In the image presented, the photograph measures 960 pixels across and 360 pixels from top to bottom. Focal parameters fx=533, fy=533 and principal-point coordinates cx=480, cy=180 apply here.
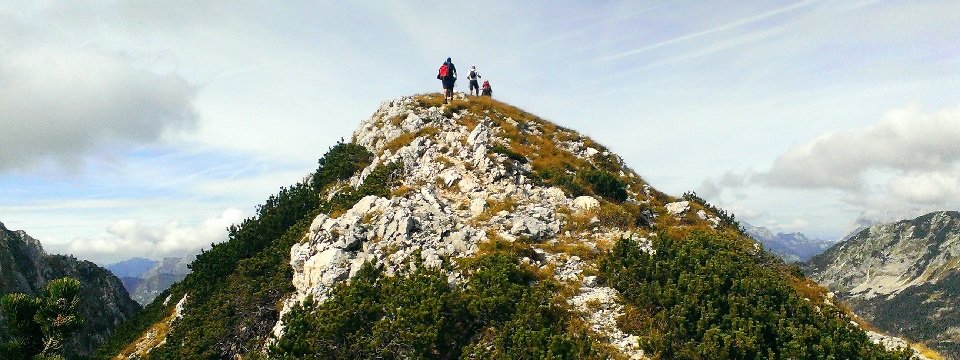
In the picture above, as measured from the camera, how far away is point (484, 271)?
2406cm

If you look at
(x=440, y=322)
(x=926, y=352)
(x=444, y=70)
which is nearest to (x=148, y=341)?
(x=440, y=322)

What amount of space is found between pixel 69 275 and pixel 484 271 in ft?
421

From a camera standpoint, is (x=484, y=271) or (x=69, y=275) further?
(x=69, y=275)

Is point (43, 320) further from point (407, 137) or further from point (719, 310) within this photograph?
point (407, 137)

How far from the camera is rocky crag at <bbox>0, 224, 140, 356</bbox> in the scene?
94.2 metres

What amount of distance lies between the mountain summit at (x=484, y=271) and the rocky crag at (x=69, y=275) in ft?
223

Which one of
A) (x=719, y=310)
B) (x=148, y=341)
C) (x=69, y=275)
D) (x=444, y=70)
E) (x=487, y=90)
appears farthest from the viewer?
(x=69, y=275)

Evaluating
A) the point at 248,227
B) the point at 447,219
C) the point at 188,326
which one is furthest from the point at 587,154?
the point at 188,326

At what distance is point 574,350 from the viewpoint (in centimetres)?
1902

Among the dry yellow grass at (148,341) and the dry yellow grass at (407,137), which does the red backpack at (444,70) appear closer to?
the dry yellow grass at (407,137)

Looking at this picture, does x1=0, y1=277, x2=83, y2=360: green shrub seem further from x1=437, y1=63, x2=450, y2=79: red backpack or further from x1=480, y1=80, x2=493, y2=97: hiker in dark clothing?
x1=480, y1=80, x2=493, y2=97: hiker in dark clothing

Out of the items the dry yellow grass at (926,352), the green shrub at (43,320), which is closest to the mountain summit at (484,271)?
the dry yellow grass at (926,352)

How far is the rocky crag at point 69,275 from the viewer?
94188 millimetres

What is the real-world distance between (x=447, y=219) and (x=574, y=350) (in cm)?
1349
